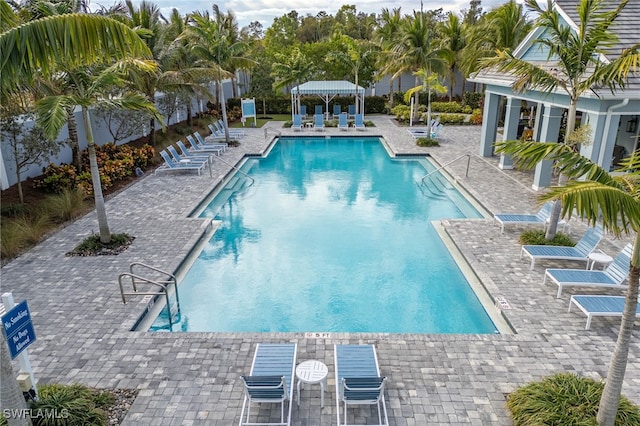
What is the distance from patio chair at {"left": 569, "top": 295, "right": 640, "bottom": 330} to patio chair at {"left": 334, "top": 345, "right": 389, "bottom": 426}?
383cm

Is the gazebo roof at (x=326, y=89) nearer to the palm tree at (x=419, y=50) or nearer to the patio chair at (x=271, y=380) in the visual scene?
the palm tree at (x=419, y=50)

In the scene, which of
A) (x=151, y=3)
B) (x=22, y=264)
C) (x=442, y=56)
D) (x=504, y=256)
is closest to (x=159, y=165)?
(x=151, y=3)

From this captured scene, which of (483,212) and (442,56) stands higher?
(442,56)

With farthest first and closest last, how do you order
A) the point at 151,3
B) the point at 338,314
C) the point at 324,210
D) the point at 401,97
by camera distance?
the point at 401,97, the point at 151,3, the point at 324,210, the point at 338,314

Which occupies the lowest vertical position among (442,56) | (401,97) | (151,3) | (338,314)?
(338,314)

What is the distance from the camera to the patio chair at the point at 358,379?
5.60 metres

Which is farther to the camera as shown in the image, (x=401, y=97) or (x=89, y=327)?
(x=401, y=97)

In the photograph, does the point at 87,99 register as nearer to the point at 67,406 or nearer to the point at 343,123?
the point at 67,406

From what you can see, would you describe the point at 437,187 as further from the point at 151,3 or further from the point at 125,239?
the point at 151,3

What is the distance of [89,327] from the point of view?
25.1ft

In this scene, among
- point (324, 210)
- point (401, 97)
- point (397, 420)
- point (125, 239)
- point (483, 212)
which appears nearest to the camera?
point (397, 420)

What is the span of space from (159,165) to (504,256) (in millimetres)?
15131

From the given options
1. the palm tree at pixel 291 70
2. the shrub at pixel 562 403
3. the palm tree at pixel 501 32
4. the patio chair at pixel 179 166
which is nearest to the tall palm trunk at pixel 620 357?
the shrub at pixel 562 403

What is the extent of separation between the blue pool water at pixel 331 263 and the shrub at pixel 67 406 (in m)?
2.52
